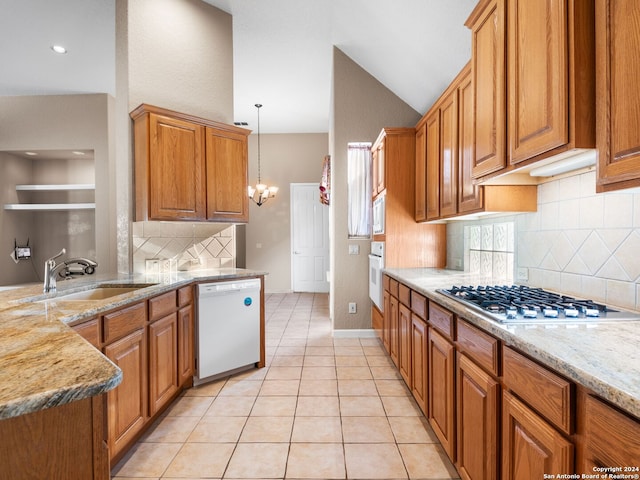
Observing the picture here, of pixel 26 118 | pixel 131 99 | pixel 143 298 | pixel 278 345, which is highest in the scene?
pixel 26 118

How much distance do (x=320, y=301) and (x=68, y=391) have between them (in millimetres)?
5429

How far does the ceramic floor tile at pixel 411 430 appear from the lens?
190cm

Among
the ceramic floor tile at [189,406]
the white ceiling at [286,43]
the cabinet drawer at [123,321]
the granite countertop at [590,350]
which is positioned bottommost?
the ceramic floor tile at [189,406]

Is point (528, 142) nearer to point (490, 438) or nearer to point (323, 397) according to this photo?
point (490, 438)

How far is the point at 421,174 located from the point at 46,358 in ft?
9.40

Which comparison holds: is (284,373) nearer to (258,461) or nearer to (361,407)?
(361,407)

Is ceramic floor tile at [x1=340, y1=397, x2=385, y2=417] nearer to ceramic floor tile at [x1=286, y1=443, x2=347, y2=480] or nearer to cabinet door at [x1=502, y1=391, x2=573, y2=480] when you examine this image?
ceramic floor tile at [x1=286, y1=443, x2=347, y2=480]

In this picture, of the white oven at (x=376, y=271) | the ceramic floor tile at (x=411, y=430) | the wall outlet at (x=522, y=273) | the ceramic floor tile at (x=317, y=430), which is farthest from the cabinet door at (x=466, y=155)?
the ceramic floor tile at (x=317, y=430)

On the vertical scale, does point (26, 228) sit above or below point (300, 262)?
above

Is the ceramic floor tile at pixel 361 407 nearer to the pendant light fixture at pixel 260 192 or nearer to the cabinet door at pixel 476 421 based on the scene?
the cabinet door at pixel 476 421

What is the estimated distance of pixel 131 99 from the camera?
108 inches

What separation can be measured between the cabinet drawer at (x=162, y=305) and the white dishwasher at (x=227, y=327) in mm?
299

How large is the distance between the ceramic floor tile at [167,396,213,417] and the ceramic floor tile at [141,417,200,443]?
51mm

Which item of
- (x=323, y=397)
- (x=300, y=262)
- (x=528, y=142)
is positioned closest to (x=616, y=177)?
(x=528, y=142)
